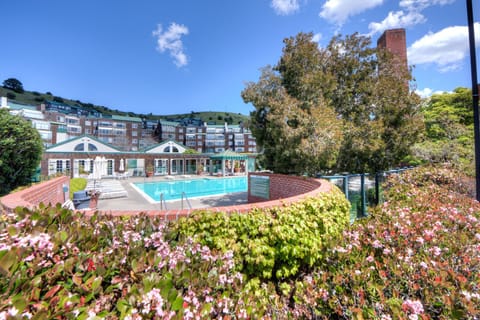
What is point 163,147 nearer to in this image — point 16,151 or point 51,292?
point 16,151

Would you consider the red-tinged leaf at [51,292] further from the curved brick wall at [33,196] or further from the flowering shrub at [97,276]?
the curved brick wall at [33,196]

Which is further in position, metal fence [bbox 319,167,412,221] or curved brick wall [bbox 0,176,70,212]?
metal fence [bbox 319,167,412,221]

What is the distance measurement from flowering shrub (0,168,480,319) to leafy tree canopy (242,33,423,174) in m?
5.04

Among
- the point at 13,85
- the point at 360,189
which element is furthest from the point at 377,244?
the point at 13,85

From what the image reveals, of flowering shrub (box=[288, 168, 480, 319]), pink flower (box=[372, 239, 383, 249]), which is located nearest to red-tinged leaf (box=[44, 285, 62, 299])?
flowering shrub (box=[288, 168, 480, 319])

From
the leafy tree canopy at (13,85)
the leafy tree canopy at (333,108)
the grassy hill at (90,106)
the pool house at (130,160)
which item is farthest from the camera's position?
the leafy tree canopy at (13,85)

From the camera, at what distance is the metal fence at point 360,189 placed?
23.8 feet

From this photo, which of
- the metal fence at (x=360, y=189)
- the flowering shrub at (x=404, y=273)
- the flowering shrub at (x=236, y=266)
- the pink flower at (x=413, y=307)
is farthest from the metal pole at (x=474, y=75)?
the pink flower at (x=413, y=307)

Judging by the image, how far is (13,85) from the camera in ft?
322

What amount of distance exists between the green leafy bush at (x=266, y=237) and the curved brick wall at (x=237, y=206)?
0.69 ft

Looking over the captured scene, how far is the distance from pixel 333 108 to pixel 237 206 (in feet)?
28.4

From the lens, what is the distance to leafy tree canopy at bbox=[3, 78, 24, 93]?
97.3 meters

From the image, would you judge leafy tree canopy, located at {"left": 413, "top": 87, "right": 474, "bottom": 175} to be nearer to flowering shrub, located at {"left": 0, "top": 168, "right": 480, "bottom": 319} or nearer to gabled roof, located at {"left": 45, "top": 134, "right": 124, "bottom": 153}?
flowering shrub, located at {"left": 0, "top": 168, "right": 480, "bottom": 319}

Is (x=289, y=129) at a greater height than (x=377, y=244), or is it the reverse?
(x=289, y=129)
